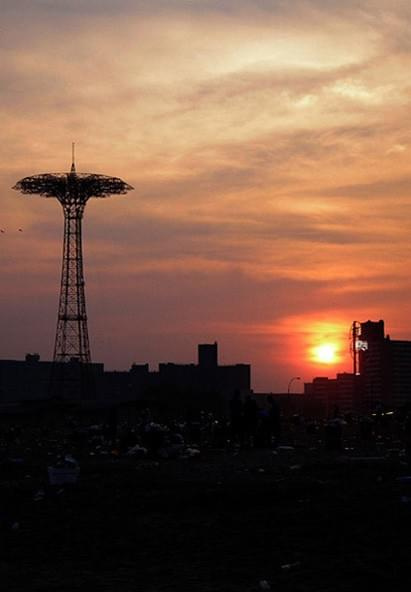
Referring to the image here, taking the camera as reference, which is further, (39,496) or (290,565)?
(39,496)

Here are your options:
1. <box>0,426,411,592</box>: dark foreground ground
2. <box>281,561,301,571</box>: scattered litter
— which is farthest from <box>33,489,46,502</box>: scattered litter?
<box>281,561,301,571</box>: scattered litter

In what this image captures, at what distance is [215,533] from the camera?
43.2 ft

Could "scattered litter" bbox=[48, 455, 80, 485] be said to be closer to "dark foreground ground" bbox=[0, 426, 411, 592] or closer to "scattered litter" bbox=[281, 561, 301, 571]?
"dark foreground ground" bbox=[0, 426, 411, 592]

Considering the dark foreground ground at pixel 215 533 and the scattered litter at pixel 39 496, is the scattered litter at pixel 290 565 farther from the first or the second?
the scattered litter at pixel 39 496

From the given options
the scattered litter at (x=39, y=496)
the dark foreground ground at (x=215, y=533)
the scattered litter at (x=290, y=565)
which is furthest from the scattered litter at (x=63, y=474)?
the scattered litter at (x=290, y=565)

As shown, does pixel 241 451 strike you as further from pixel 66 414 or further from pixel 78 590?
pixel 66 414

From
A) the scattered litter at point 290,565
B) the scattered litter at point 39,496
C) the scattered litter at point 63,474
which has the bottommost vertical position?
the scattered litter at point 290,565

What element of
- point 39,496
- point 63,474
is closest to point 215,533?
point 39,496

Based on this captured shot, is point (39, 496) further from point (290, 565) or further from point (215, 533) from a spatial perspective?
point (290, 565)

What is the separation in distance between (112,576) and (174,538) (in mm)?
2397

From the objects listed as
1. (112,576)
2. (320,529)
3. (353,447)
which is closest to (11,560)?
(112,576)

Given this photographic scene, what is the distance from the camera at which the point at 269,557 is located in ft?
37.0

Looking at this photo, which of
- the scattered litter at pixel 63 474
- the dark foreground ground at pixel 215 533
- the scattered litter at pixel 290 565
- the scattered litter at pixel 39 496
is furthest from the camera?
the scattered litter at pixel 63 474

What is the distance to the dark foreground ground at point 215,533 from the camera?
33.9ft
